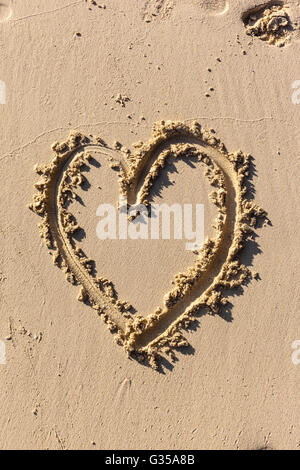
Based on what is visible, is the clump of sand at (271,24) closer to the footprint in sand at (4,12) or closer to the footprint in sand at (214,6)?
the footprint in sand at (214,6)

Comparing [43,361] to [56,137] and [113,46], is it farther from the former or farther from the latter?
[113,46]

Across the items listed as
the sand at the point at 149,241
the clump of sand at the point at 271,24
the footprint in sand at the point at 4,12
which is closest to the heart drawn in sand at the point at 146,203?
the sand at the point at 149,241

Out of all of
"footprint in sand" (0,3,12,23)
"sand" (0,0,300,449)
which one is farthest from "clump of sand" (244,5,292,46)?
"footprint in sand" (0,3,12,23)

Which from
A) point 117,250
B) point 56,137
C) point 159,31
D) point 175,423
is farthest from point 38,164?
point 175,423

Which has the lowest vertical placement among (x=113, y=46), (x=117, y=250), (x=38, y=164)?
(x=117, y=250)

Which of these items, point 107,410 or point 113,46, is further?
point 113,46

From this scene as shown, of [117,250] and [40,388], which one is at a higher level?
[117,250]

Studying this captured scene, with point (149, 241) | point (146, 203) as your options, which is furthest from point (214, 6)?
point (149, 241)
